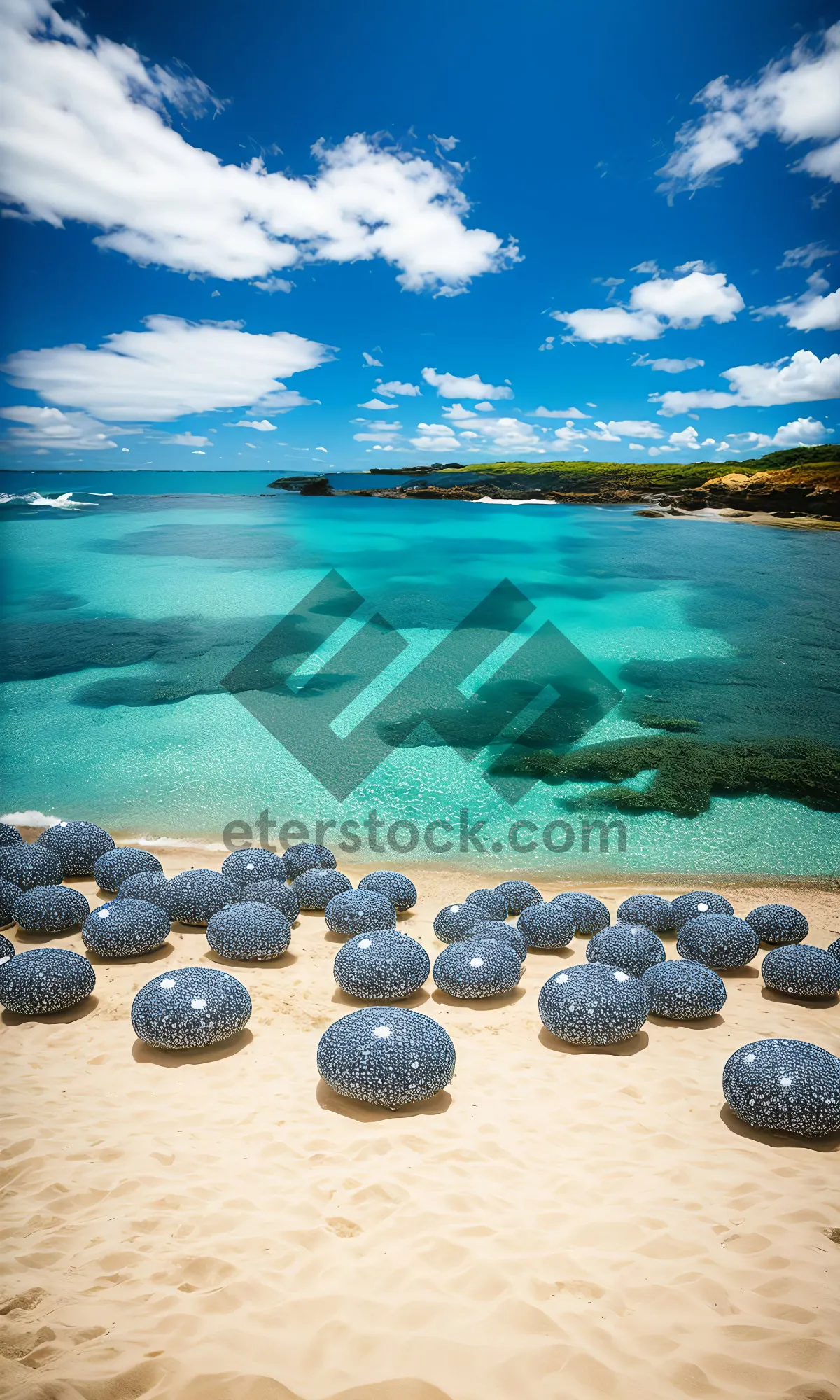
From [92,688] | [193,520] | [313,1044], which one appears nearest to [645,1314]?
[313,1044]

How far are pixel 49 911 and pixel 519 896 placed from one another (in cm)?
577

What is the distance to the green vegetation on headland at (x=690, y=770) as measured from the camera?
45.1 feet

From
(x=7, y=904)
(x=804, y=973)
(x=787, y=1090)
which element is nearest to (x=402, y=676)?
(x=7, y=904)

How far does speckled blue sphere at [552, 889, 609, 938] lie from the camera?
28.1ft

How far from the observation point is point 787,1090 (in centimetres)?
482

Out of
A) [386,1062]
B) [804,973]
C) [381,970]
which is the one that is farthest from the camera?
[804,973]

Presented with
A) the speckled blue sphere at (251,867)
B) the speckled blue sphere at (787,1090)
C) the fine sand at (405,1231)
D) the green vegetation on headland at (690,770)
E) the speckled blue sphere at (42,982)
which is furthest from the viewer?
A: the green vegetation on headland at (690,770)

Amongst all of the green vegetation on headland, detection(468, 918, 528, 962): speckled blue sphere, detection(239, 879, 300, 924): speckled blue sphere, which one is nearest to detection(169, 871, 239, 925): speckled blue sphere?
detection(239, 879, 300, 924): speckled blue sphere

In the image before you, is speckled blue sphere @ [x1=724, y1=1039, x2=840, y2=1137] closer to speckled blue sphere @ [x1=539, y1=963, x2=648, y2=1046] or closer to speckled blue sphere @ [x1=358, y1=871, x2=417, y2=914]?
speckled blue sphere @ [x1=539, y1=963, x2=648, y2=1046]

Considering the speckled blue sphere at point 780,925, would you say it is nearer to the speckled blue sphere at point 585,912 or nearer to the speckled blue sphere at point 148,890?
the speckled blue sphere at point 585,912

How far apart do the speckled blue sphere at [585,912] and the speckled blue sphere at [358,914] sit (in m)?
2.13

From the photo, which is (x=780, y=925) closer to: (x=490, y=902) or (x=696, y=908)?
(x=696, y=908)

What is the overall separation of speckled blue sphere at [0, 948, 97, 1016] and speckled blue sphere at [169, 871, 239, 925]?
6.26 ft

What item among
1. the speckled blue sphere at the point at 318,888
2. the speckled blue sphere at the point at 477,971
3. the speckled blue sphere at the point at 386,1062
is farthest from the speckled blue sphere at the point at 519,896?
the speckled blue sphere at the point at 386,1062
